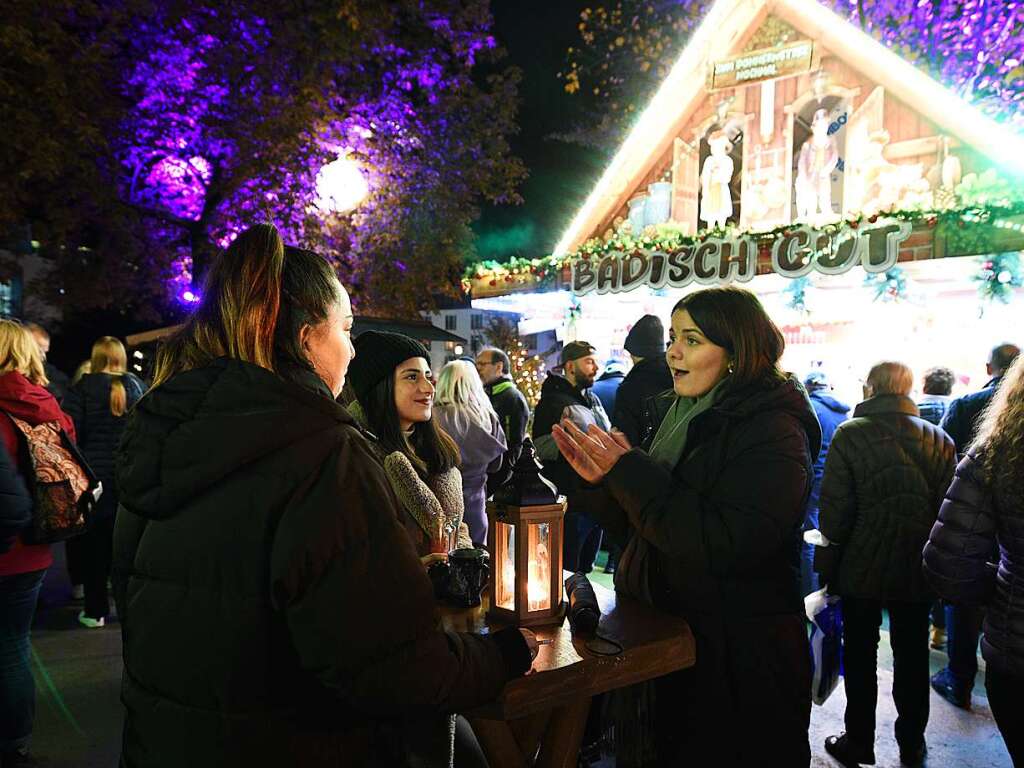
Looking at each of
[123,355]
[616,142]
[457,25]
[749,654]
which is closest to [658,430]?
[749,654]

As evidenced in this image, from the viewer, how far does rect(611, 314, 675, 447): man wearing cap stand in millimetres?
5754

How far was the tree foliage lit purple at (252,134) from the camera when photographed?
452 inches

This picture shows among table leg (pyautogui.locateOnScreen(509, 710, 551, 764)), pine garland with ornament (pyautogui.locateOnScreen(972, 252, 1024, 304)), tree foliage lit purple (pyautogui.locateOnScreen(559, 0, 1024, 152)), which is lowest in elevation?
table leg (pyautogui.locateOnScreen(509, 710, 551, 764))

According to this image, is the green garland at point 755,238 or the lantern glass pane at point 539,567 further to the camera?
the green garland at point 755,238

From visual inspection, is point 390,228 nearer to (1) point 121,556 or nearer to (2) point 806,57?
(2) point 806,57

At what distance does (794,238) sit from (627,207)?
3.47 meters

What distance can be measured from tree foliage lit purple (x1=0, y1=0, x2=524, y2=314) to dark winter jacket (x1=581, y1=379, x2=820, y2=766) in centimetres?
1146

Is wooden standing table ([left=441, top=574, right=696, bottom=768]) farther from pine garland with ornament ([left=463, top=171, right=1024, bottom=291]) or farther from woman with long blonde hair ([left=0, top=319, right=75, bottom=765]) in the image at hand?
pine garland with ornament ([left=463, top=171, right=1024, bottom=291])

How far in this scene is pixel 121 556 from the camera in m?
1.62

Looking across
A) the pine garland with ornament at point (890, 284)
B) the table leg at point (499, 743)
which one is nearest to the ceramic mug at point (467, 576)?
the table leg at point (499, 743)

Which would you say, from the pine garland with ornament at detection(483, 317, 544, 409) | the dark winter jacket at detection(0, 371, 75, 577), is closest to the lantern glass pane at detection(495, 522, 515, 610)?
the dark winter jacket at detection(0, 371, 75, 577)

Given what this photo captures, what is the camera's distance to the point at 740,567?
7.12 ft

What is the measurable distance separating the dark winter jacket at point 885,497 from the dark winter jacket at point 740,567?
1.74 meters

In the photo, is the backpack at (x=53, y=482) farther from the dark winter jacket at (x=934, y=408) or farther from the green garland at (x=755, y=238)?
the dark winter jacket at (x=934, y=408)
